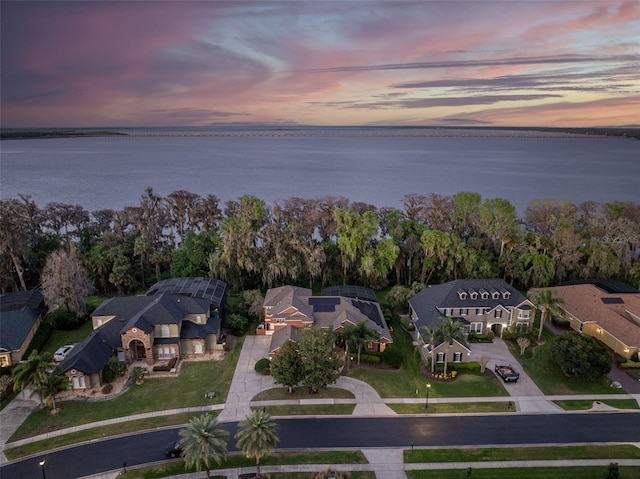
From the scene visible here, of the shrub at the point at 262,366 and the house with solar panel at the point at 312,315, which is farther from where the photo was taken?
the house with solar panel at the point at 312,315

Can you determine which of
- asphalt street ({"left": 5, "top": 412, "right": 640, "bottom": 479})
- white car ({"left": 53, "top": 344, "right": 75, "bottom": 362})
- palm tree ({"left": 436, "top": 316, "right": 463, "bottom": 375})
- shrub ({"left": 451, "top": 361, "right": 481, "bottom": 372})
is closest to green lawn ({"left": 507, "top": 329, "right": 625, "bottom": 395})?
asphalt street ({"left": 5, "top": 412, "right": 640, "bottom": 479})

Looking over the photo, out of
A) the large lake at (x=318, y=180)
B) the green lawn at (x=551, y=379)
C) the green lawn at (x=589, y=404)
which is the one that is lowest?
the green lawn at (x=589, y=404)

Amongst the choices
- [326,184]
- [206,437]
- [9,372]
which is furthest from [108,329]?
[326,184]

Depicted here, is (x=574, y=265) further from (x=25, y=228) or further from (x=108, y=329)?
(x=25, y=228)

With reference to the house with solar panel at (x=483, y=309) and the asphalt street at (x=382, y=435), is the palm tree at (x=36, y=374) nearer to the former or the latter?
the asphalt street at (x=382, y=435)

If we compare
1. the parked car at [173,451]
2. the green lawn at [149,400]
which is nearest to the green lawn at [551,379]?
the green lawn at [149,400]

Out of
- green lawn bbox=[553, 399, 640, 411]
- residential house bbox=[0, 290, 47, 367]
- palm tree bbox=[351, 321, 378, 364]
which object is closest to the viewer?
green lawn bbox=[553, 399, 640, 411]

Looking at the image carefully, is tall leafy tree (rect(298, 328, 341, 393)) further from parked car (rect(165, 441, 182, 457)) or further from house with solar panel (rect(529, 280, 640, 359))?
house with solar panel (rect(529, 280, 640, 359))

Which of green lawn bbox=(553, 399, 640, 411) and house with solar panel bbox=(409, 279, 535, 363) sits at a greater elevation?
house with solar panel bbox=(409, 279, 535, 363)
